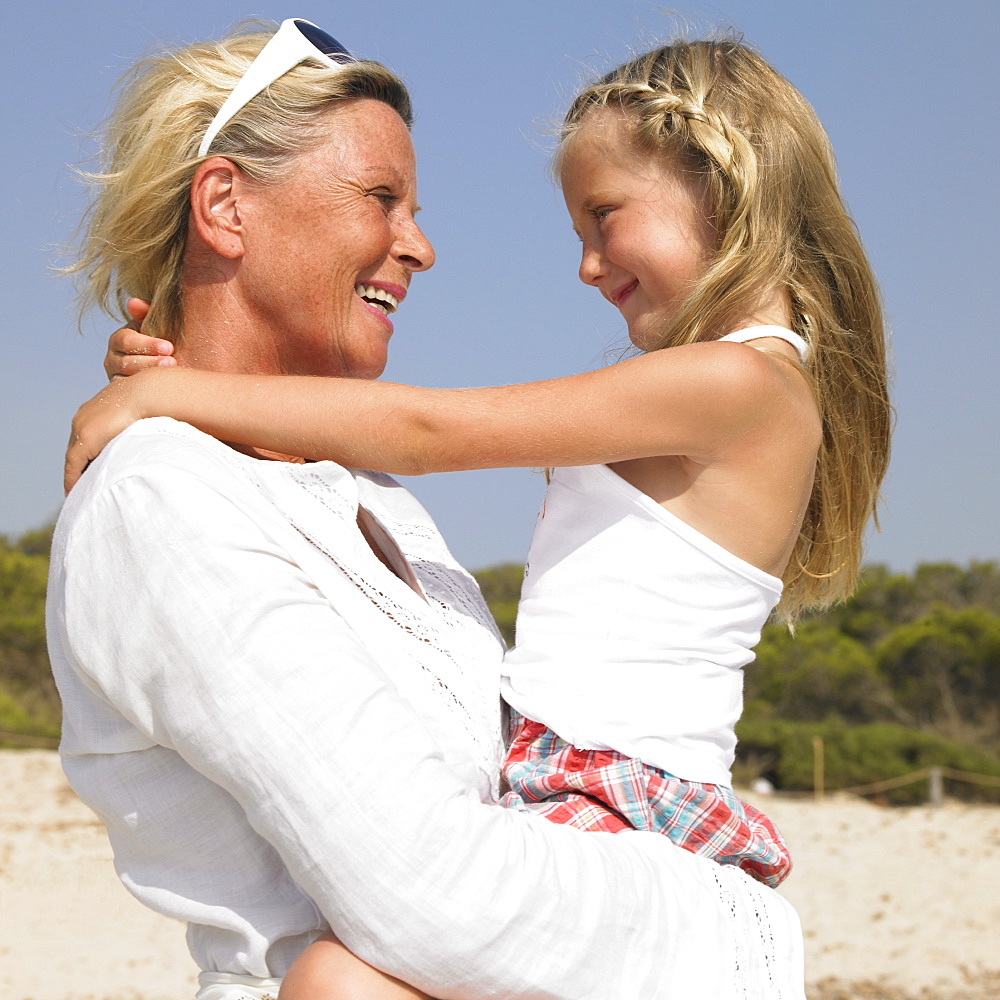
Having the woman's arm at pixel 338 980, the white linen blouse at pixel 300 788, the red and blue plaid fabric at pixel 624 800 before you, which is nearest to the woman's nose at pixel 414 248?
the white linen blouse at pixel 300 788

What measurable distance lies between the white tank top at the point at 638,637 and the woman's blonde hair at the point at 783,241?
1.38 ft

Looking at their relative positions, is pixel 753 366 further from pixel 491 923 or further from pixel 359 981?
pixel 359 981

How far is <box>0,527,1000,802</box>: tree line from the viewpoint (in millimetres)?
16219

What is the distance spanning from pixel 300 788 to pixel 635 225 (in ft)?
4.77

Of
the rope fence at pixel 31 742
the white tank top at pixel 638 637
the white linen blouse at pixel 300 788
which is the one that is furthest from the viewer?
the rope fence at pixel 31 742

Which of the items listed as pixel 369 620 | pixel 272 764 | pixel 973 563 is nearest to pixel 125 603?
pixel 272 764

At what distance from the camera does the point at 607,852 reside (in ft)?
4.85

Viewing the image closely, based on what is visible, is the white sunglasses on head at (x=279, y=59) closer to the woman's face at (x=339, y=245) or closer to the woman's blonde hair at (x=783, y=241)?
the woman's face at (x=339, y=245)

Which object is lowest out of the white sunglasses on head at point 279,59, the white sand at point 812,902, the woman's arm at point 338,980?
the white sand at point 812,902

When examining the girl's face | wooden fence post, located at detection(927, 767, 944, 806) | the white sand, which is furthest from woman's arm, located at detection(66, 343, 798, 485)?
wooden fence post, located at detection(927, 767, 944, 806)

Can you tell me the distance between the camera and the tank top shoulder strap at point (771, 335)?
6.82ft

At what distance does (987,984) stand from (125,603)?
1034 cm

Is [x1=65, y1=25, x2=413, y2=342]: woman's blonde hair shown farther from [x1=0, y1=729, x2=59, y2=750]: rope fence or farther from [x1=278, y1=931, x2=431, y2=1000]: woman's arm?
[x1=0, y1=729, x2=59, y2=750]: rope fence

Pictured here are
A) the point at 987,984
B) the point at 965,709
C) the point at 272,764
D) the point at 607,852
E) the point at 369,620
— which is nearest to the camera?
the point at 272,764
